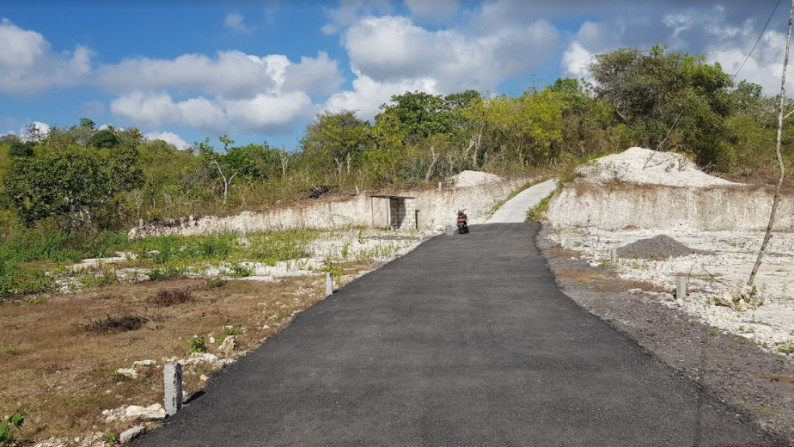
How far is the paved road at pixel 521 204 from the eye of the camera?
39.3 m

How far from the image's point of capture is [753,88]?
7925 cm

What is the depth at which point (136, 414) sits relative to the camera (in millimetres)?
6863

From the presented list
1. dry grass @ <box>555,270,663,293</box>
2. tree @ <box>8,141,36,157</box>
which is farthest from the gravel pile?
tree @ <box>8,141,36,157</box>

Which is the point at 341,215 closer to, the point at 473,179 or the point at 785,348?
the point at 473,179

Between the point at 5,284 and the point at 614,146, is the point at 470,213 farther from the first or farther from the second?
the point at 5,284

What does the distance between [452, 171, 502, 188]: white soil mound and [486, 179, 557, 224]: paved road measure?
2.92 m

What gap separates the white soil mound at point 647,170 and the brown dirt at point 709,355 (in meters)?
25.4

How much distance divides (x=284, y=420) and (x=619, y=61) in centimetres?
4591

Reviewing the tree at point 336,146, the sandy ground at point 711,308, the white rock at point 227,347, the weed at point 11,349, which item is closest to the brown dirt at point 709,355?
the sandy ground at point 711,308

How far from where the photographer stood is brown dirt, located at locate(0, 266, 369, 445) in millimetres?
7355

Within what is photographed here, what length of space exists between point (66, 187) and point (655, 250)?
36111 mm

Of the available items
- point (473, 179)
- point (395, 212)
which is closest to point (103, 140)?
point (395, 212)

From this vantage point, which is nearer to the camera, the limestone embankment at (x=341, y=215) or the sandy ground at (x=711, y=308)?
the sandy ground at (x=711, y=308)

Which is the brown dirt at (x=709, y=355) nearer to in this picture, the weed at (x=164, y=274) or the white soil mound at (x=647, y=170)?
the weed at (x=164, y=274)
